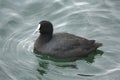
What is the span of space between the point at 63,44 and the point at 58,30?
1.32 m

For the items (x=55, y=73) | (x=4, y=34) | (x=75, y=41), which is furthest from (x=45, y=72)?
(x=4, y=34)

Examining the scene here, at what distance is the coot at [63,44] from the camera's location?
531 inches

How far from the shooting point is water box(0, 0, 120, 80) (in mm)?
12781

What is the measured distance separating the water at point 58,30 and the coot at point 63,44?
260 mm

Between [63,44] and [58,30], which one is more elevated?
[58,30]

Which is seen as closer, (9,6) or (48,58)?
(48,58)

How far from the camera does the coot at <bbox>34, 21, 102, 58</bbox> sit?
1350cm

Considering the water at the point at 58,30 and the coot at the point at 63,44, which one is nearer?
the water at the point at 58,30

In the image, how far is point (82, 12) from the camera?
15.5 meters

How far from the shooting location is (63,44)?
13508mm

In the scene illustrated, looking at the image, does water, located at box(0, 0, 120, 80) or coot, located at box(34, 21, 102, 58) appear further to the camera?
coot, located at box(34, 21, 102, 58)

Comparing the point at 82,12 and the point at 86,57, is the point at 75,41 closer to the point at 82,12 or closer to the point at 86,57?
the point at 86,57

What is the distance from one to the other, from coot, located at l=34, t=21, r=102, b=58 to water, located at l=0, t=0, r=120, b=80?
26 centimetres

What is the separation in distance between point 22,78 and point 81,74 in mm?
1570
